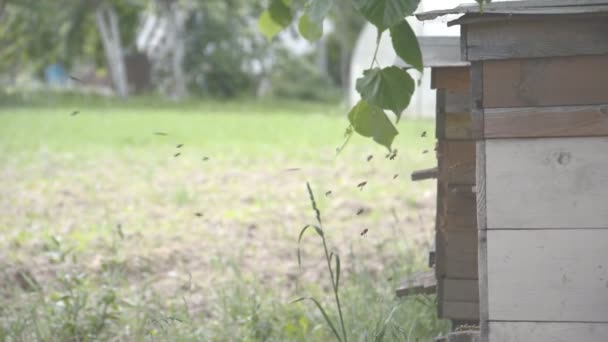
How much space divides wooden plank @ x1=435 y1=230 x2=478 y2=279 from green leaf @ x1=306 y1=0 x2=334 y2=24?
1.44m

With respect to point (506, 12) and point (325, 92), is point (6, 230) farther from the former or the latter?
point (325, 92)

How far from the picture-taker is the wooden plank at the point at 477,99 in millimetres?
2998

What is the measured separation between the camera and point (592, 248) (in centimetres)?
298

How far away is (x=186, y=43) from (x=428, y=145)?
66.4 ft

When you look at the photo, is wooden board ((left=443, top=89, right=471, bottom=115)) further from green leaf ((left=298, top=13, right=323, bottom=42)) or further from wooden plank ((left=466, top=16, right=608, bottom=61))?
wooden plank ((left=466, top=16, right=608, bottom=61))

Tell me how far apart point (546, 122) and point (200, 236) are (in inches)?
191

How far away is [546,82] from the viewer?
2.97 m

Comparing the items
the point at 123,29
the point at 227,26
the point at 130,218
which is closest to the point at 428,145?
the point at 130,218

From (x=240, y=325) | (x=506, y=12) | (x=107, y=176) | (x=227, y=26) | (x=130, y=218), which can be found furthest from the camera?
(x=227, y=26)

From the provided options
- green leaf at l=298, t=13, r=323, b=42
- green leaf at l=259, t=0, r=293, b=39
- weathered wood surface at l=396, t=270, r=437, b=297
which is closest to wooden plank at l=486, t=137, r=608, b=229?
green leaf at l=298, t=13, r=323, b=42

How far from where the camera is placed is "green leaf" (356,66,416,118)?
2.93 meters

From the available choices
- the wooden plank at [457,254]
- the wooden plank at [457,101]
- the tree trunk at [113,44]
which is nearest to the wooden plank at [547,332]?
the wooden plank at [457,254]

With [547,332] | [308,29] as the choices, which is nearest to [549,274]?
[547,332]

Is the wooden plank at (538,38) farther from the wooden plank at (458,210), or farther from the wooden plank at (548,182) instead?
the wooden plank at (458,210)
